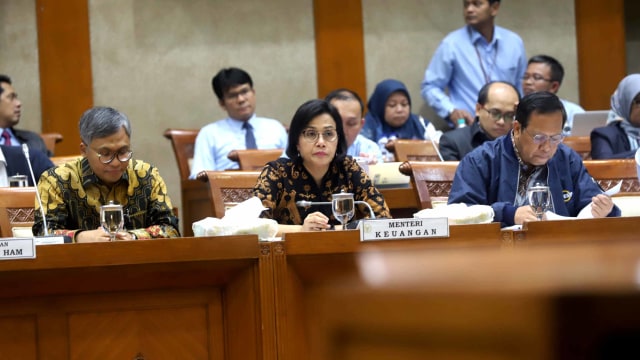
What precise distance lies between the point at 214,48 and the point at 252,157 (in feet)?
7.72

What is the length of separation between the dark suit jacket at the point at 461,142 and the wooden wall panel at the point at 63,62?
2.78m

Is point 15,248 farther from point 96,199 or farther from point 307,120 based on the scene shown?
point 307,120

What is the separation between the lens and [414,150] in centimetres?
421

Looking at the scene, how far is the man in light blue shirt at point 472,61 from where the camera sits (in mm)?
5504

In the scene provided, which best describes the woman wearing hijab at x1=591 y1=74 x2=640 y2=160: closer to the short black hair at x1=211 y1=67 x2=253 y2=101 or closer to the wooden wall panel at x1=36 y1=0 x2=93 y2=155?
the short black hair at x1=211 y1=67 x2=253 y2=101

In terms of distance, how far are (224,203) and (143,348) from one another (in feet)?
3.42

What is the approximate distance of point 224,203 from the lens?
3041 mm

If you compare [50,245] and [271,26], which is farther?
[271,26]

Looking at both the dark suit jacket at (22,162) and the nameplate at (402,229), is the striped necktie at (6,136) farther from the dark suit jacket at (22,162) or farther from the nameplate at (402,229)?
the nameplate at (402,229)

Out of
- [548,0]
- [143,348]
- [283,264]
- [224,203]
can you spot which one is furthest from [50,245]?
[548,0]

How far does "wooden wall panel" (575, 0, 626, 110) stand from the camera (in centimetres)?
612

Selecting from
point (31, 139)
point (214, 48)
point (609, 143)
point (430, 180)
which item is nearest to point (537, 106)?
point (430, 180)

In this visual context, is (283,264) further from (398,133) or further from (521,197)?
(398,133)

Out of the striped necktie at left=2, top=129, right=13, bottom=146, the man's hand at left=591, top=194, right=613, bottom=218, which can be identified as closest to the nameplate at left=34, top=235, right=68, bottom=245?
the man's hand at left=591, top=194, right=613, bottom=218
